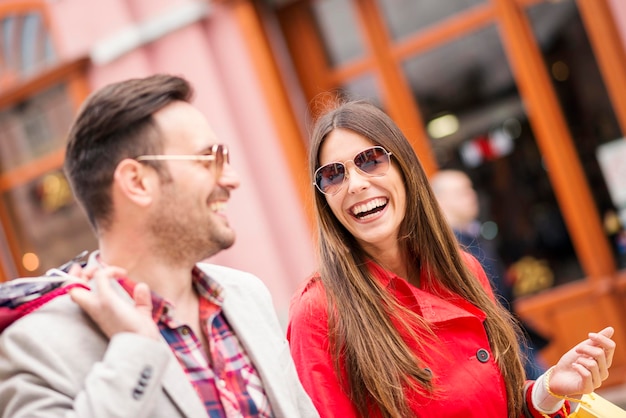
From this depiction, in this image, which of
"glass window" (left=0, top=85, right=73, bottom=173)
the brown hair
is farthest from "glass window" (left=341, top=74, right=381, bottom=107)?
the brown hair

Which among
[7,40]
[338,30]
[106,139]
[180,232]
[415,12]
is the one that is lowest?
[180,232]

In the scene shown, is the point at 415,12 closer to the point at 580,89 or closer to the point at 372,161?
the point at 580,89

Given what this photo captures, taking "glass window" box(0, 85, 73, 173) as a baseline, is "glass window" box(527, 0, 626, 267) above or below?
below

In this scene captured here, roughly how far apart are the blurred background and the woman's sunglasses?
3.82 metres

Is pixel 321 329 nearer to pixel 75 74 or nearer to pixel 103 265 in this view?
pixel 103 265

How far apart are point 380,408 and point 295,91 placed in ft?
16.7

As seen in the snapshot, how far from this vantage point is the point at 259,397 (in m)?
2.01

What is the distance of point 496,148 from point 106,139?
203 inches

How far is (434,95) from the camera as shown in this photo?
270 inches

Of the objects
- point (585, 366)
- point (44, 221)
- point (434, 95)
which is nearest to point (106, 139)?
point (585, 366)

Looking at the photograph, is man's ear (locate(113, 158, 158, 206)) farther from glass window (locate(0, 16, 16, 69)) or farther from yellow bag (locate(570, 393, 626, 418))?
glass window (locate(0, 16, 16, 69))

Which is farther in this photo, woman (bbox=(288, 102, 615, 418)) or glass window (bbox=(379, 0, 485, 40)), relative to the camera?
glass window (bbox=(379, 0, 485, 40))

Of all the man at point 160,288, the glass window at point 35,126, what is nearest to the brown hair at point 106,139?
the man at point 160,288

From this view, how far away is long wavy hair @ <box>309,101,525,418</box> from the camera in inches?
89.5
